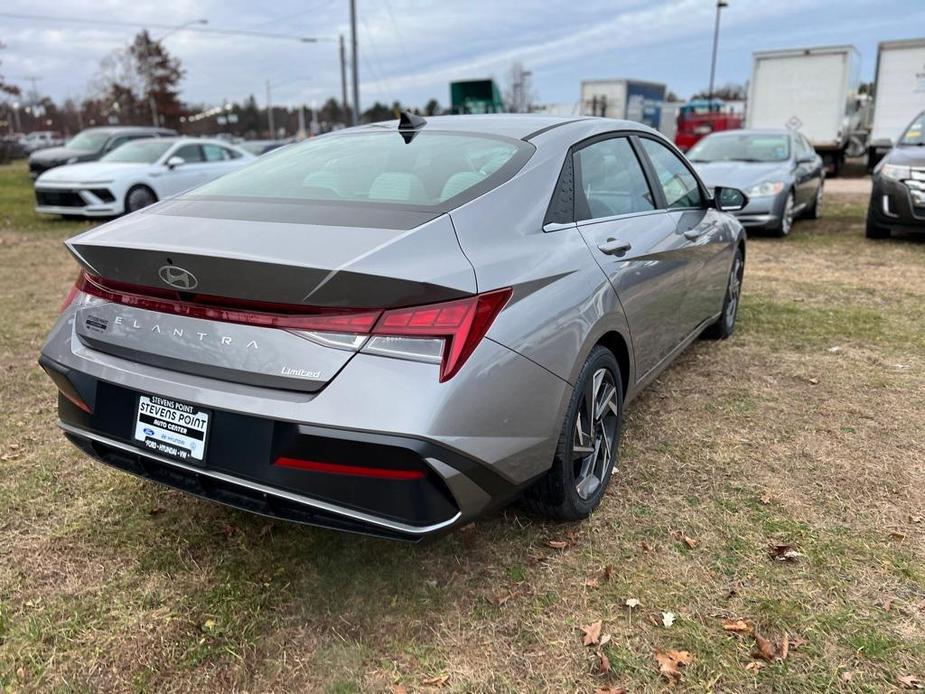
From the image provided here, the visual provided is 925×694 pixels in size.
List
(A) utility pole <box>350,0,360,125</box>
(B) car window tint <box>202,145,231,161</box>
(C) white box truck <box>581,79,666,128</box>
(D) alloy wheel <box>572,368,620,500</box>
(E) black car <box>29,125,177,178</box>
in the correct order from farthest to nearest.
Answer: (C) white box truck <box>581,79,666,128</box> → (A) utility pole <box>350,0,360,125</box> → (E) black car <box>29,125,177,178</box> → (B) car window tint <box>202,145,231,161</box> → (D) alloy wheel <box>572,368,620,500</box>

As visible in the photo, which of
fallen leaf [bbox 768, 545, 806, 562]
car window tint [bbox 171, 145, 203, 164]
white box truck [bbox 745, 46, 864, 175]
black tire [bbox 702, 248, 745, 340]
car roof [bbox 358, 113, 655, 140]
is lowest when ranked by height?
fallen leaf [bbox 768, 545, 806, 562]

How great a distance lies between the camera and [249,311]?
2084 mm

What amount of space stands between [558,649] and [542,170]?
5.40ft

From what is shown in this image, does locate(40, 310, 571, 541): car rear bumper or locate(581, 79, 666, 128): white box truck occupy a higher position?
locate(581, 79, 666, 128): white box truck

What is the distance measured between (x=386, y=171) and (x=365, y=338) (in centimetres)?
106

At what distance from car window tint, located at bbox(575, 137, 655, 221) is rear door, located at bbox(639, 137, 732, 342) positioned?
0.24 metres

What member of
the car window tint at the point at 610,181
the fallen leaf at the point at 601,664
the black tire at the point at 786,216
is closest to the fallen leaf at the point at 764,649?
the fallen leaf at the point at 601,664

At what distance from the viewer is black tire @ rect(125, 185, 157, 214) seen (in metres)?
11.0

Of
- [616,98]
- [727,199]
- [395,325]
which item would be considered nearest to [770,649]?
[395,325]

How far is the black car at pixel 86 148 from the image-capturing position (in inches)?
622

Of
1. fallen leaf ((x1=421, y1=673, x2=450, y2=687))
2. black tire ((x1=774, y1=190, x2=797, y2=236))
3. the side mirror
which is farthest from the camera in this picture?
black tire ((x1=774, y1=190, x2=797, y2=236))

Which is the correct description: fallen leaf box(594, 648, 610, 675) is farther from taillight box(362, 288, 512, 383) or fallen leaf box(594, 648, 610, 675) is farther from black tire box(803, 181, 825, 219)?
black tire box(803, 181, 825, 219)

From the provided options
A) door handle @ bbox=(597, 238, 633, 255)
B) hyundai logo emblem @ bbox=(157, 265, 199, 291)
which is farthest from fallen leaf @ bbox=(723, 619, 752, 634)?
hyundai logo emblem @ bbox=(157, 265, 199, 291)

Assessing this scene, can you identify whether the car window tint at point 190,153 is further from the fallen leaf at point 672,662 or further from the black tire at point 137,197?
the fallen leaf at point 672,662
